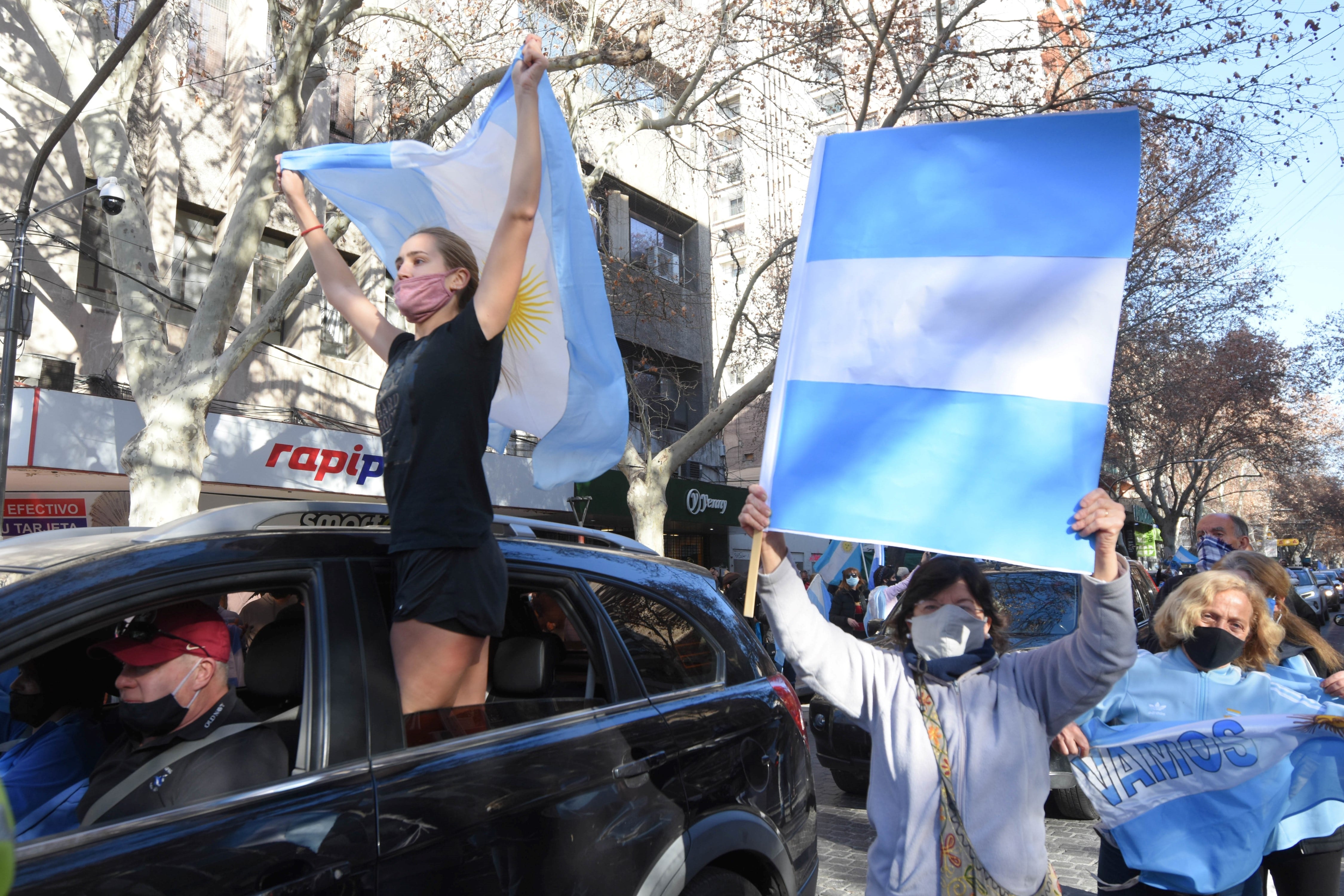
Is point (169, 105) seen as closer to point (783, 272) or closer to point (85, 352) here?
point (85, 352)

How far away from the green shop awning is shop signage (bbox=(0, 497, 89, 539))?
803cm

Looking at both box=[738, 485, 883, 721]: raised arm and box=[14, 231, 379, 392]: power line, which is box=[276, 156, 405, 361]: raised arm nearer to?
box=[738, 485, 883, 721]: raised arm

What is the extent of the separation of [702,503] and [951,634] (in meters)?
21.0

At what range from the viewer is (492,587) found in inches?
92.7

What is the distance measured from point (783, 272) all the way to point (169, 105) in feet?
39.9

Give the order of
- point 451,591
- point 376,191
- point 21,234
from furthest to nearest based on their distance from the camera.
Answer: point 21,234 < point 376,191 < point 451,591

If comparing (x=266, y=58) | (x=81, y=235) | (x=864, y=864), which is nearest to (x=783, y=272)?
(x=266, y=58)

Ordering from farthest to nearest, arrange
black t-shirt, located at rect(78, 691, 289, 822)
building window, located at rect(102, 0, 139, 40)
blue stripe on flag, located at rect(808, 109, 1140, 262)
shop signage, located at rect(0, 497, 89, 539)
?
1. shop signage, located at rect(0, 497, 89, 539)
2. building window, located at rect(102, 0, 139, 40)
3. blue stripe on flag, located at rect(808, 109, 1140, 262)
4. black t-shirt, located at rect(78, 691, 289, 822)

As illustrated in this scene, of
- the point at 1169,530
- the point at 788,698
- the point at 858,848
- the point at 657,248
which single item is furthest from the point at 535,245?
the point at 1169,530

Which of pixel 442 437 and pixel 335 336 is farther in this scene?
pixel 335 336

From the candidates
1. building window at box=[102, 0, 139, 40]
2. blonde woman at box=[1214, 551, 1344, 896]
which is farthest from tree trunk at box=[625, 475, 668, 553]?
blonde woman at box=[1214, 551, 1344, 896]

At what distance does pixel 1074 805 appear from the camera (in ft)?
21.1

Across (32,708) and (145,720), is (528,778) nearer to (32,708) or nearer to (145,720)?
(145,720)

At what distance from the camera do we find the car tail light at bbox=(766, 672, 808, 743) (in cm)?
341
